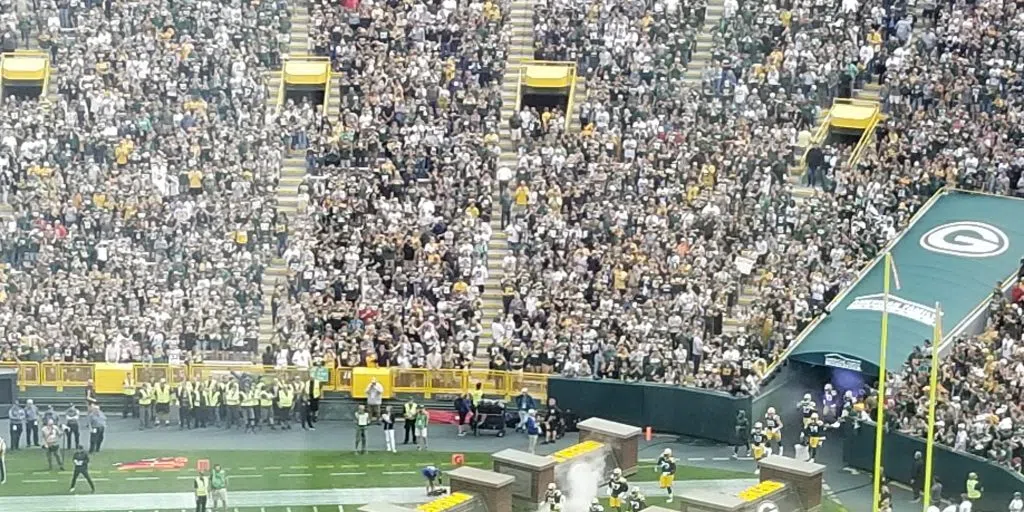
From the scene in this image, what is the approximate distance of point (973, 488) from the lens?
39375 mm

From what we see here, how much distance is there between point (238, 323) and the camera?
47.0m

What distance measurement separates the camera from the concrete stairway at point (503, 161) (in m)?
48.0

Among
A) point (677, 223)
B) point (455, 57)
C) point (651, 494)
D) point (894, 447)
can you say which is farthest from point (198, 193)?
point (894, 447)

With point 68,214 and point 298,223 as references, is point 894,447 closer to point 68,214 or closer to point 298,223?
point 298,223

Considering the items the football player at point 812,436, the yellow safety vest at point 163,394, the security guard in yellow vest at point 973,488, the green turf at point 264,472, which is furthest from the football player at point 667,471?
the yellow safety vest at point 163,394

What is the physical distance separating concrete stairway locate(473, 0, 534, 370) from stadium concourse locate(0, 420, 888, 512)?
2.95 meters

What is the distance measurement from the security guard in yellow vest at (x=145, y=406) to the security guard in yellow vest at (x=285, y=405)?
8.69ft

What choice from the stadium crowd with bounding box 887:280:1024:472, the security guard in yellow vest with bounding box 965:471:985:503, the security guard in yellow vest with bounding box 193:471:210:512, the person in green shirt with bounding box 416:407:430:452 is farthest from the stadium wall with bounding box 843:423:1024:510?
the security guard in yellow vest with bounding box 193:471:210:512

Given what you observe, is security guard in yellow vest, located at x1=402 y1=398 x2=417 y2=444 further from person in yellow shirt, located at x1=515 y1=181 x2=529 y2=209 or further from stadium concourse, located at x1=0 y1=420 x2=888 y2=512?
person in yellow shirt, located at x1=515 y1=181 x2=529 y2=209

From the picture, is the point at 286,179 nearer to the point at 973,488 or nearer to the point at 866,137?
the point at 866,137

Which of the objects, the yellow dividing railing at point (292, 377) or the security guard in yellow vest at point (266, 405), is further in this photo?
the yellow dividing railing at point (292, 377)

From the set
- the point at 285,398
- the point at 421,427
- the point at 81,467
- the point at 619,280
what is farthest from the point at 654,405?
the point at 81,467

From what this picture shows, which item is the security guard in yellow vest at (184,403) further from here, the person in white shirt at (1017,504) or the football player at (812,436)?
the person in white shirt at (1017,504)

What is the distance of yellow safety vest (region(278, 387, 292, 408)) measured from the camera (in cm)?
4525
